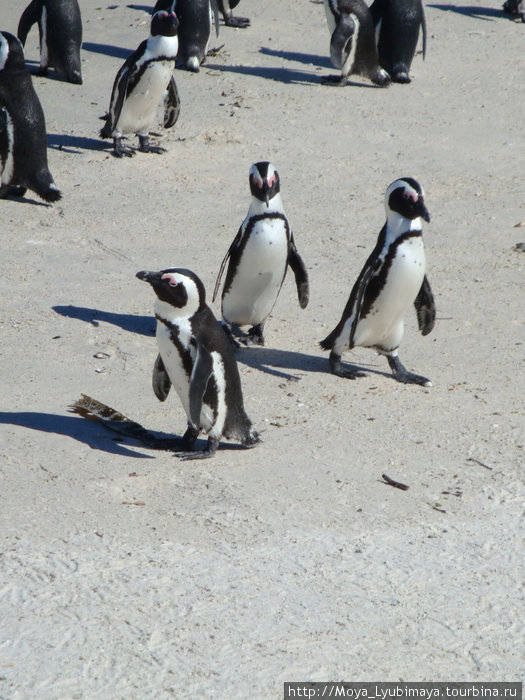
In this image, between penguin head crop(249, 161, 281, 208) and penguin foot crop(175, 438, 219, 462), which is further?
penguin head crop(249, 161, 281, 208)

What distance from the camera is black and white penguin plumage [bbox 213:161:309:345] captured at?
17.5ft

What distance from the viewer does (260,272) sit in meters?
5.40

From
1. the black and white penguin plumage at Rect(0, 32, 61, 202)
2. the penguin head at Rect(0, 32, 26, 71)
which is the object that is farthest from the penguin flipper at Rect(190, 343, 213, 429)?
the penguin head at Rect(0, 32, 26, 71)

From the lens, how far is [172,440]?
425 cm

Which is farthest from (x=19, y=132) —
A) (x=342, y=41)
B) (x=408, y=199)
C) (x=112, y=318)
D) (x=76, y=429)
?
(x=342, y=41)

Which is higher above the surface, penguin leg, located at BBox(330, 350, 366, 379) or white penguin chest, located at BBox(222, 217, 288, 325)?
white penguin chest, located at BBox(222, 217, 288, 325)

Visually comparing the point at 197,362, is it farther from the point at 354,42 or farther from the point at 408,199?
the point at 354,42

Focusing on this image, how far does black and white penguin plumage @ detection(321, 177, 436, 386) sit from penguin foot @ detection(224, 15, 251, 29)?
7855 millimetres

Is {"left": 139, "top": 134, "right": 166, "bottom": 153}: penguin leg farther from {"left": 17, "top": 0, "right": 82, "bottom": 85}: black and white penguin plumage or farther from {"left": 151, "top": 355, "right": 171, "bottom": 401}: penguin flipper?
{"left": 151, "top": 355, "right": 171, "bottom": 401}: penguin flipper

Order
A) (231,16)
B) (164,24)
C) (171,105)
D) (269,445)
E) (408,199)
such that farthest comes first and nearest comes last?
1. (231,16)
2. (171,105)
3. (164,24)
4. (408,199)
5. (269,445)

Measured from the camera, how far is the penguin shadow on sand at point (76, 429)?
161 inches

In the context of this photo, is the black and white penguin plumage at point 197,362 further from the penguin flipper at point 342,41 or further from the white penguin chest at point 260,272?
the penguin flipper at point 342,41

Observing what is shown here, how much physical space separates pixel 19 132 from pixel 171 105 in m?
1.78

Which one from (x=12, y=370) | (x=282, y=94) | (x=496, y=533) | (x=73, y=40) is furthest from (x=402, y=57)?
(x=496, y=533)
